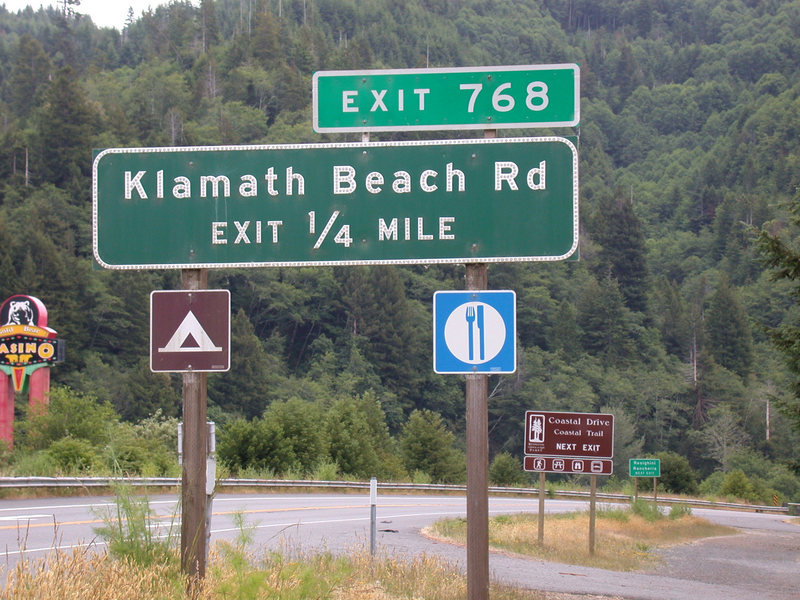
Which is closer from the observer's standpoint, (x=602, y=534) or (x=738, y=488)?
(x=602, y=534)

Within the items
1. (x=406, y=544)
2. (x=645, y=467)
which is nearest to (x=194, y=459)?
(x=406, y=544)

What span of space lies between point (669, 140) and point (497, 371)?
19002cm

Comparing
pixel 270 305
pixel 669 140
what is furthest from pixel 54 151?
pixel 669 140

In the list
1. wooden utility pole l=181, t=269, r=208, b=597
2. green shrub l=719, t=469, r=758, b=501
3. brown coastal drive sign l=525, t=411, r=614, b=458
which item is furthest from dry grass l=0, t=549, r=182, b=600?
green shrub l=719, t=469, r=758, b=501

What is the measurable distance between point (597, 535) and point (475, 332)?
15.7m

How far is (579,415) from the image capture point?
18.4 m

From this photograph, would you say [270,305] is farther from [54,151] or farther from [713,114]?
[713,114]

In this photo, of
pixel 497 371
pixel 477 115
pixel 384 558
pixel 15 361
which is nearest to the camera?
pixel 497 371

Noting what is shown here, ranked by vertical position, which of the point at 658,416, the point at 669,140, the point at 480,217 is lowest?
the point at 658,416

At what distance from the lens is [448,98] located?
8.23m

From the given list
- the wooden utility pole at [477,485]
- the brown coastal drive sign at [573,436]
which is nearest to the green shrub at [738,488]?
the brown coastal drive sign at [573,436]

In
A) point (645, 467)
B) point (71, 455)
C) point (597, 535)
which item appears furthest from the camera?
point (645, 467)

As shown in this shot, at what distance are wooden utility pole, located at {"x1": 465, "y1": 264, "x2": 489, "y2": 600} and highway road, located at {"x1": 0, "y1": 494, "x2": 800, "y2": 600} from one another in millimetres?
2790

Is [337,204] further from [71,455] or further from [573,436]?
[71,455]
